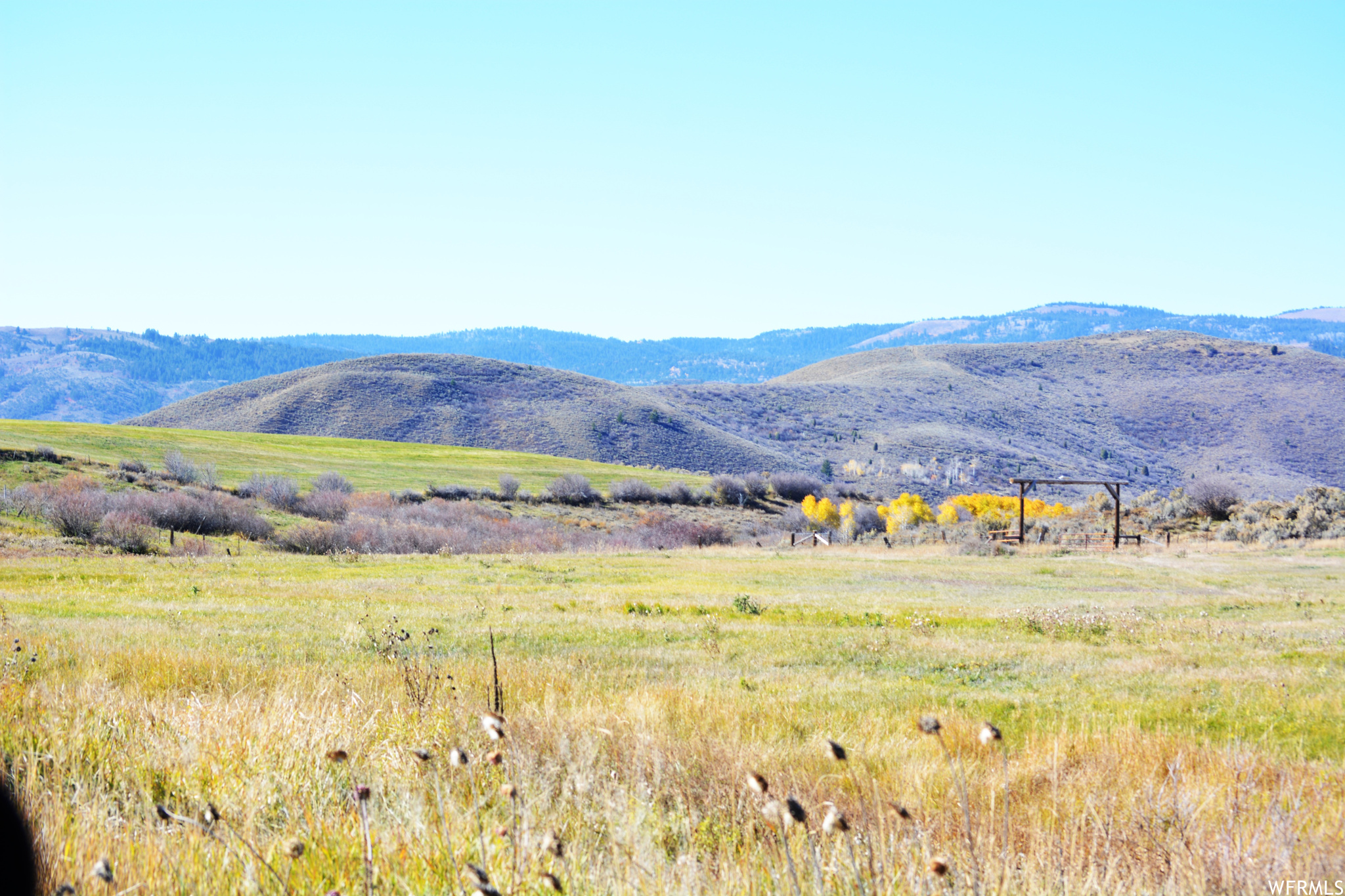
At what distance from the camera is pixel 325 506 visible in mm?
52156

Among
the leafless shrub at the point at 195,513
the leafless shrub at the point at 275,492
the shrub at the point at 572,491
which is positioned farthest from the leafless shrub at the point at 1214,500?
the leafless shrub at the point at 275,492

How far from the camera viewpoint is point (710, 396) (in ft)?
509

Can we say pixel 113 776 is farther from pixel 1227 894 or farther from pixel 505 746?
pixel 1227 894

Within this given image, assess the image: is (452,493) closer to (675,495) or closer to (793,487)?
(675,495)

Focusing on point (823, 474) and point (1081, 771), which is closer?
point (1081, 771)

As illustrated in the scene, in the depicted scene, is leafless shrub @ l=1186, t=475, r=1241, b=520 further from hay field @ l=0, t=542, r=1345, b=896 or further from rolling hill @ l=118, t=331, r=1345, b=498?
rolling hill @ l=118, t=331, r=1345, b=498

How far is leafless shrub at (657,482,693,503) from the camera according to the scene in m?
74.4

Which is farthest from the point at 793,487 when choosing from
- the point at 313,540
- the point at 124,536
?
the point at 124,536

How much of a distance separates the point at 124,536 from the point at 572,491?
1556 inches

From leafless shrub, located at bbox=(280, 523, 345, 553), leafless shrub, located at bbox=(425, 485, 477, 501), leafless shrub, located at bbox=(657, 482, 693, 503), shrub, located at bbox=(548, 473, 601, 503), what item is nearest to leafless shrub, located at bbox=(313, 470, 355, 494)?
leafless shrub, located at bbox=(425, 485, 477, 501)

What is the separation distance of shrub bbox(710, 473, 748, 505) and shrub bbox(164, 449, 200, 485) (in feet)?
128

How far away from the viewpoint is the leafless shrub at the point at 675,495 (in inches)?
2931

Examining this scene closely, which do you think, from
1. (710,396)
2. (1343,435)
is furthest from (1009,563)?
(1343,435)

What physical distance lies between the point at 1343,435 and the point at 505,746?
16336cm
